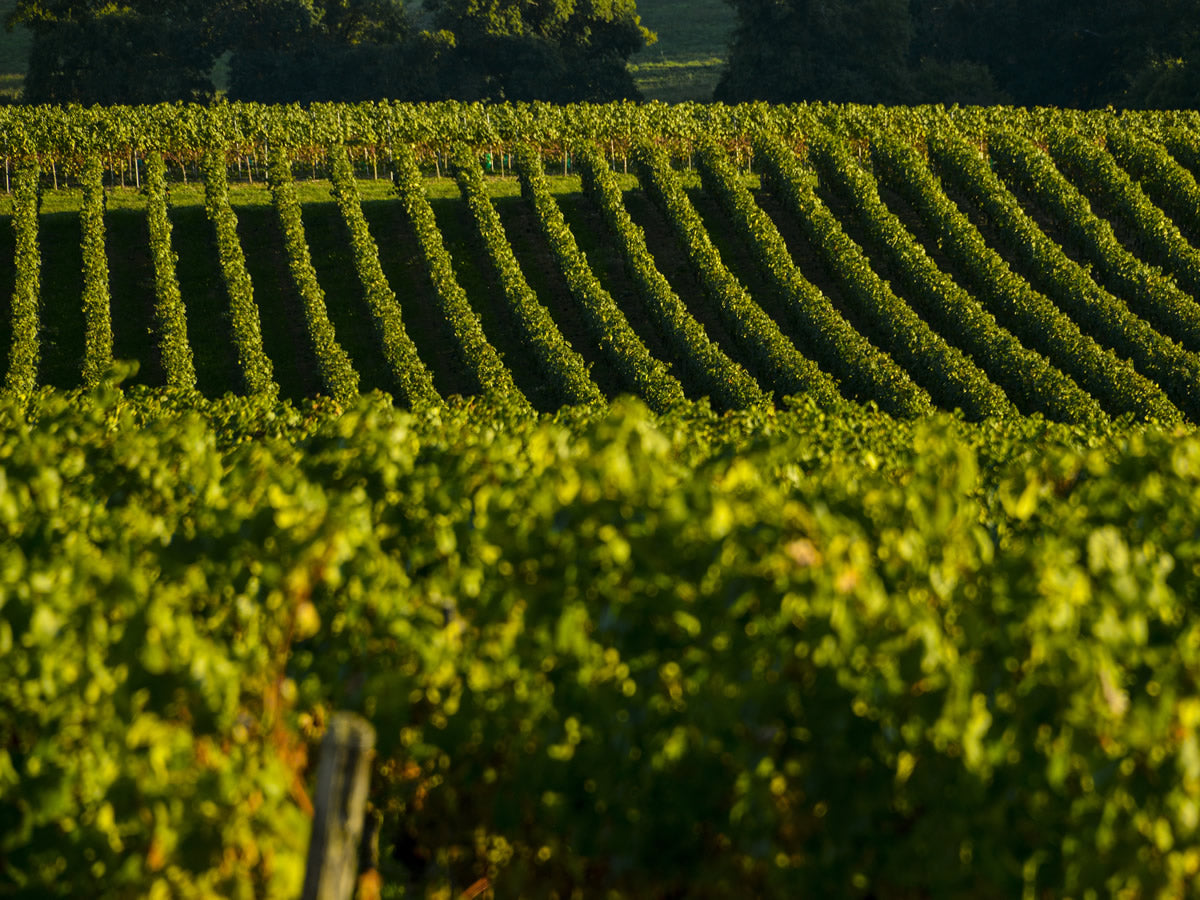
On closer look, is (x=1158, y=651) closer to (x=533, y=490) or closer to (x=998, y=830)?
(x=998, y=830)

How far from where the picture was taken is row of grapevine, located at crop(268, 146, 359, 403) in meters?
28.5

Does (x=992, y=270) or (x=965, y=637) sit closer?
(x=965, y=637)

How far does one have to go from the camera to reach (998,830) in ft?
12.6

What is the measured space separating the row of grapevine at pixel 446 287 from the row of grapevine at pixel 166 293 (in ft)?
25.1

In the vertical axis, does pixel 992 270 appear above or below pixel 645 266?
above

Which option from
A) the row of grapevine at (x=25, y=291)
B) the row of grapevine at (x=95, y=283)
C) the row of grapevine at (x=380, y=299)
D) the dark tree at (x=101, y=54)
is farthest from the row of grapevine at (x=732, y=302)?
the dark tree at (x=101, y=54)

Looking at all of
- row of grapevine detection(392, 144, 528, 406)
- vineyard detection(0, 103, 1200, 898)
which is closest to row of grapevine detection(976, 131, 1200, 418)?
row of grapevine detection(392, 144, 528, 406)

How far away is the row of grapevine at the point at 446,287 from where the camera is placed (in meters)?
28.7

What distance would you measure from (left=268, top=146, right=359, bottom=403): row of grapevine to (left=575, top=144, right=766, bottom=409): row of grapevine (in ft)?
31.1

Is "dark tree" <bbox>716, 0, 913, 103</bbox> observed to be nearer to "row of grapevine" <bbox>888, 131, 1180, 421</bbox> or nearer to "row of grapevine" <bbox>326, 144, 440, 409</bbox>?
"row of grapevine" <bbox>888, 131, 1180, 421</bbox>

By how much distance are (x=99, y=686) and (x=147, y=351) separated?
3030 cm

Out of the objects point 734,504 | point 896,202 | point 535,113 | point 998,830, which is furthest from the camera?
point 535,113

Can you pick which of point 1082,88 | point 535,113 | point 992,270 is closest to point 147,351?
point 535,113

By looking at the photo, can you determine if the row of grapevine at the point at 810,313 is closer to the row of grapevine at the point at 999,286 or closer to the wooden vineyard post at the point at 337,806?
the row of grapevine at the point at 999,286
